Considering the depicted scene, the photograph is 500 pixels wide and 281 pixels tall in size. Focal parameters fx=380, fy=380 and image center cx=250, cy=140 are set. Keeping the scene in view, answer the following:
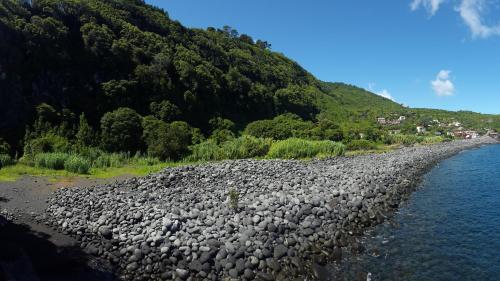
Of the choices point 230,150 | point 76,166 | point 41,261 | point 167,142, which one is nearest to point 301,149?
point 230,150

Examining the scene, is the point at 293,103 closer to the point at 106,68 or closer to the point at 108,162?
the point at 106,68

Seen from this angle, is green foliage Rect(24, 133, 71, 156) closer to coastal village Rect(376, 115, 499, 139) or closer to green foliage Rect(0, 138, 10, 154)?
green foliage Rect(0, 138, 10, 154)

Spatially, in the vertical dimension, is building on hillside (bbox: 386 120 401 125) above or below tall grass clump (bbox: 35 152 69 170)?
above

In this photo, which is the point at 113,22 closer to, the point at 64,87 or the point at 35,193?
the point at 64,87

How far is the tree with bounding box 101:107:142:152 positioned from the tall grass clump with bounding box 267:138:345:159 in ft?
47.2

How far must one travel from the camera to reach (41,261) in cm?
1388

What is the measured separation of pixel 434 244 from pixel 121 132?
31.6 m

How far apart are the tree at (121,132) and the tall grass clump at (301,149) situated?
14372mm

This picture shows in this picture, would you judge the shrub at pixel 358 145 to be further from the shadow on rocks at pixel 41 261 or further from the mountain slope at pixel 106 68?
the shadow on rocks at pixel 41 261

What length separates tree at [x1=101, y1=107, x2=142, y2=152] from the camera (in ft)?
128

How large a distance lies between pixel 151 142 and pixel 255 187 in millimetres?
18042

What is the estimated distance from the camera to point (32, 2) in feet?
170

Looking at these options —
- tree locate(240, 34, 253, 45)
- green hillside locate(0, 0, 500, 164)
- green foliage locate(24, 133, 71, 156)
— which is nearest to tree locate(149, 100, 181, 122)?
green hillside locate(0, 0, 500, 164)

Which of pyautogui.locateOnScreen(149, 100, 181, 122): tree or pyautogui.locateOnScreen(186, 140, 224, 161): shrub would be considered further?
pyautogui.locateOnScreen(149, 100, 181, 122): tree
